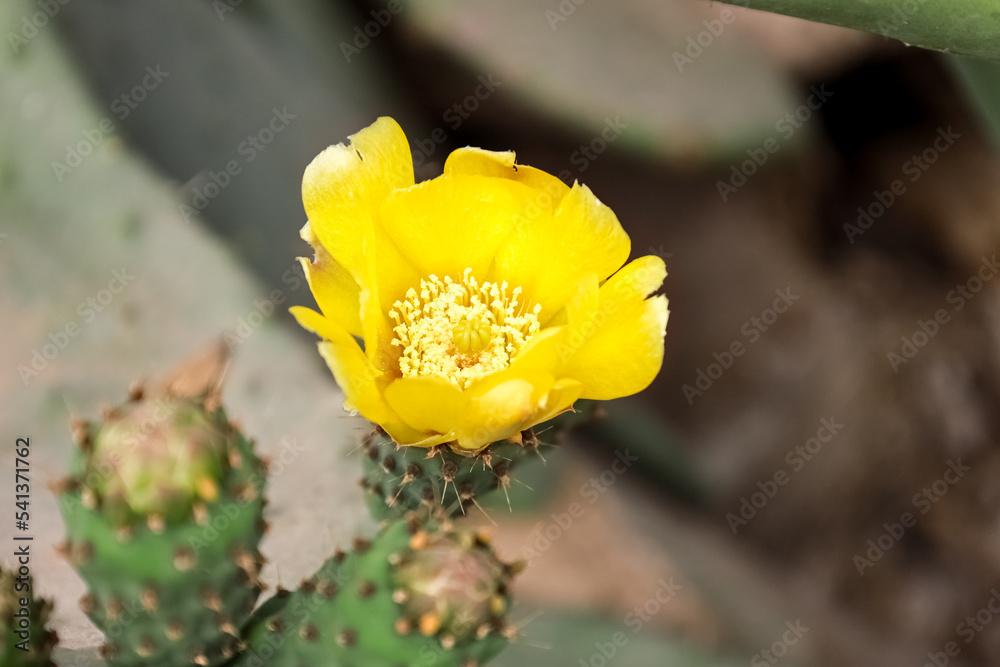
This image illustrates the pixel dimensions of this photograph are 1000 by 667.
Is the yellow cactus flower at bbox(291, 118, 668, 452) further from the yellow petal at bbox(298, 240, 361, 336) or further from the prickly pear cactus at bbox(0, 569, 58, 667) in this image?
the prickly pear cactus at bbox(0, 569, 58, 667)

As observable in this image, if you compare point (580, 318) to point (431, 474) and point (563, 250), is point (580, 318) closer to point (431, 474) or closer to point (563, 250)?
point (563, 250)

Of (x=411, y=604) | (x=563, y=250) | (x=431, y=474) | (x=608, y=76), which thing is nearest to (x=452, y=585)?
(x=411, y=604)

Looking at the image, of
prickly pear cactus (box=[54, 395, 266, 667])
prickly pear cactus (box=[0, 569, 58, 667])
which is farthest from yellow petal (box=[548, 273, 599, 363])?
prickly pear cactus (box=[0, 569, 58, 667])

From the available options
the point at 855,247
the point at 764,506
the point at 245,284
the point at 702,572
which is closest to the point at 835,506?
the point at 764,506

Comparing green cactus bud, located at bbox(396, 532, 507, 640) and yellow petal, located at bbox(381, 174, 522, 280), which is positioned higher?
yellow petal, located at bbox(381, 174, 522, 280)

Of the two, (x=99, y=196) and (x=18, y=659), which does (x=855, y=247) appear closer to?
(x=99, y=196)

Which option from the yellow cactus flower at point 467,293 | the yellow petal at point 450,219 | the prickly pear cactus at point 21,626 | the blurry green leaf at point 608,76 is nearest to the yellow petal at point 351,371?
the yellow cactus flower at point 467,293
